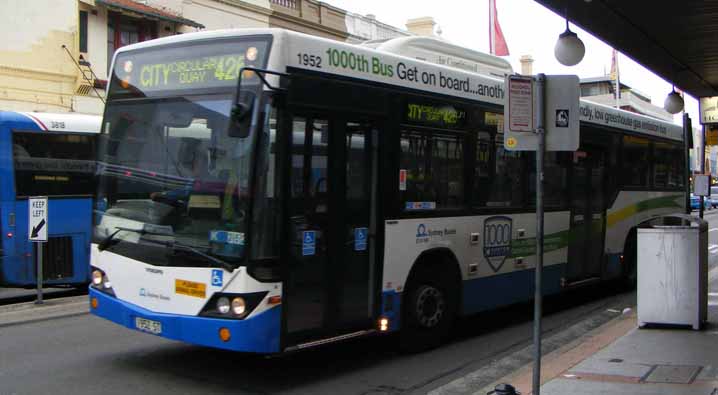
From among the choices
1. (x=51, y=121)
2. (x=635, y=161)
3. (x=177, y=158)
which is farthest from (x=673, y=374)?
(x=51, y=121)

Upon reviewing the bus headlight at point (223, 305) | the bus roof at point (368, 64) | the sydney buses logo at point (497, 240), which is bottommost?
the bus headlight at point (223, 305)

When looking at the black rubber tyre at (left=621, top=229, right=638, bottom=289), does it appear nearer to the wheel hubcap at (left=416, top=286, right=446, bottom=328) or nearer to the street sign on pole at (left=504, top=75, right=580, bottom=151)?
the wheel hubcap at (left=416, top=286, right=446, bottom=328)

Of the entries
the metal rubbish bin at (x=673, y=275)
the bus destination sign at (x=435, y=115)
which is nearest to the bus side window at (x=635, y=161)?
the metal rubbish bin at (x=673, y=275)

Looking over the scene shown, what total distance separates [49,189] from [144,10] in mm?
13211

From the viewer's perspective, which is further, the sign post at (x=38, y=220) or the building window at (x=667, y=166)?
the building window at (x=667, y=166)

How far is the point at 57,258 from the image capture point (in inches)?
483

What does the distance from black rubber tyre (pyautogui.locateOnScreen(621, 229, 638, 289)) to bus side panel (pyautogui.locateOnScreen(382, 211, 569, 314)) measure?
2747mm

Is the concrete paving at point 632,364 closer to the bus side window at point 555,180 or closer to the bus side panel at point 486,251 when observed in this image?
the bus side panel at point 486,251

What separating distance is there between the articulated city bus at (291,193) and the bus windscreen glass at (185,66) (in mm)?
17

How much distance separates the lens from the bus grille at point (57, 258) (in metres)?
12.1

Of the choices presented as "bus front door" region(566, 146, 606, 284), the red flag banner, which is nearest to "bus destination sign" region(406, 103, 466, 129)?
"bus front door" region(566, 146, 606, 284)

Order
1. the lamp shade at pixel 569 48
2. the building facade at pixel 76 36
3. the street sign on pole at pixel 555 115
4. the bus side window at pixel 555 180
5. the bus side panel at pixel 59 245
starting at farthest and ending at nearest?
1. the building facade at pixel 76 36
2. the bus side panel at pixel 59 245
3. the bus side window at pixel 555 180
4. the lamp shade at pixel 569 48
5. the street sign on pole at pixel 555 115

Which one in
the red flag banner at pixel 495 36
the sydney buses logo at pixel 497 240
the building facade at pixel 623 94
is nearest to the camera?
the sydney buses logo at pixel 497 240

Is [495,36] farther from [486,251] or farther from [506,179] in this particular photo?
[486,251]
